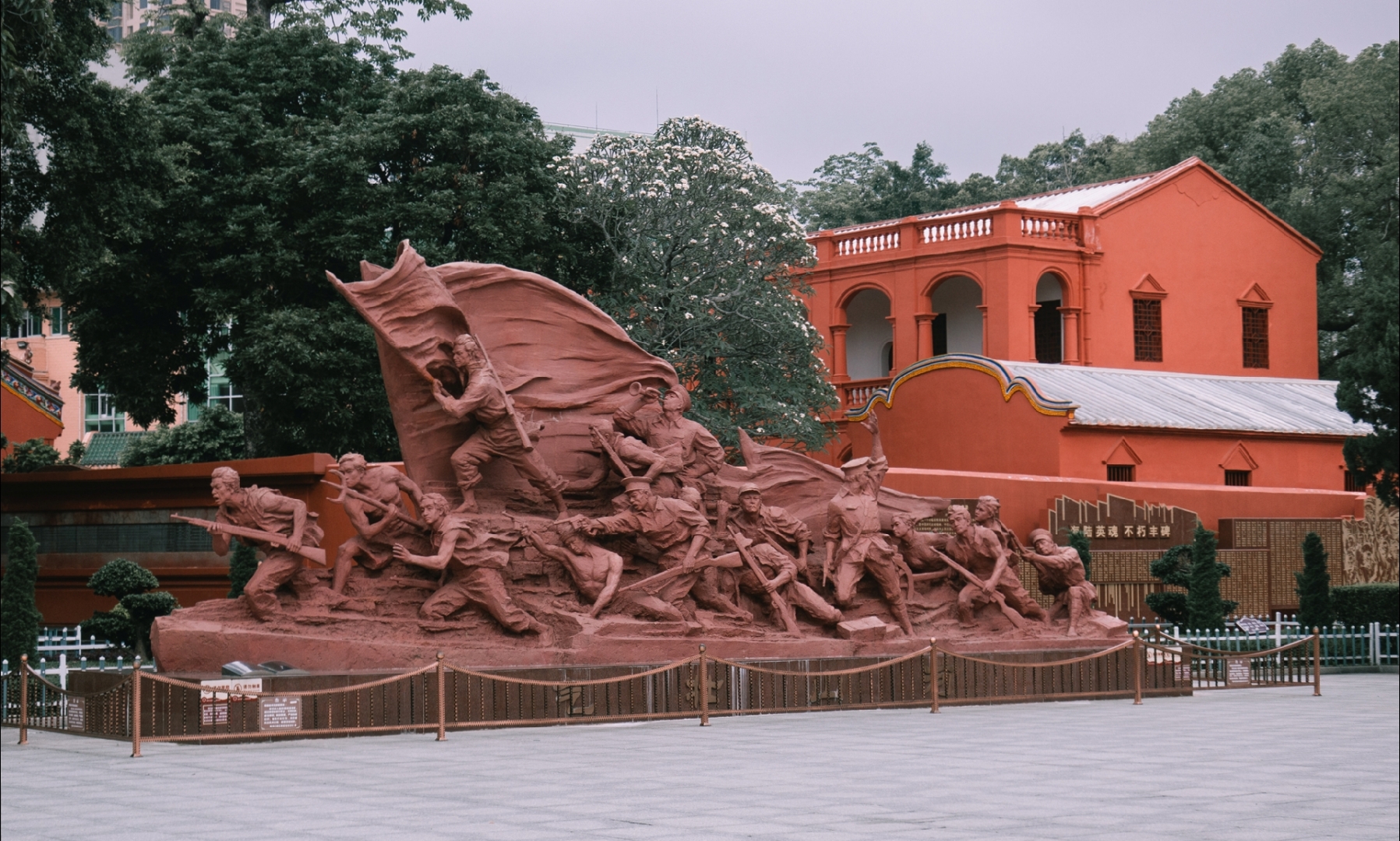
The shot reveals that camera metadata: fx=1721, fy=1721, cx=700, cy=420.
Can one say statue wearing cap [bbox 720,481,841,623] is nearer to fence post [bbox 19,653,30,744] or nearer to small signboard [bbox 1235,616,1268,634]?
fence post [bbox 19,653,30,744]

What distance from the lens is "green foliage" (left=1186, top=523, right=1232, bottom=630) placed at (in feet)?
68.3

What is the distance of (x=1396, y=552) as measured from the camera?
26031 millimetres

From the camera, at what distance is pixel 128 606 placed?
1777 centimetres

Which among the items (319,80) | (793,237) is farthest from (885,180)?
(319,80)

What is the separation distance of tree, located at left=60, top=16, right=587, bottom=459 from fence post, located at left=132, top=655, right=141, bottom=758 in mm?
9431

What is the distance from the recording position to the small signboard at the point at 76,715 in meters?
12.8

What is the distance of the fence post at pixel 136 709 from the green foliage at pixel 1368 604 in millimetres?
16490

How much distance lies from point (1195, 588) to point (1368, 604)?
11.8 ft

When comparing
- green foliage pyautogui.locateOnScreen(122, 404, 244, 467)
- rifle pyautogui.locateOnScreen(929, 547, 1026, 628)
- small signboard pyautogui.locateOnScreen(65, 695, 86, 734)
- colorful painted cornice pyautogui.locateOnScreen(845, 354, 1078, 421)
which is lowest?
small signboard pyautogui.locateOnScreen(65, 695, 86, 734)

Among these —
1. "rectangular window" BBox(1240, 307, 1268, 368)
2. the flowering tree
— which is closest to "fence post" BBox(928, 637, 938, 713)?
the flowering tree

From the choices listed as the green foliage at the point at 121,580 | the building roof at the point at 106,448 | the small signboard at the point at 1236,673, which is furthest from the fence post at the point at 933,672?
the building roof at the point at 106,448

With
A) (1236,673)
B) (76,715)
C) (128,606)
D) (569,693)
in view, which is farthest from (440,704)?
(1236,673)

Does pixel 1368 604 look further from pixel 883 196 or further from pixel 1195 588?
pixel 883 196

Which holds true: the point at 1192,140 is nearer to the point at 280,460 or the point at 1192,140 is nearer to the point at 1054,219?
the point at 1054,219
